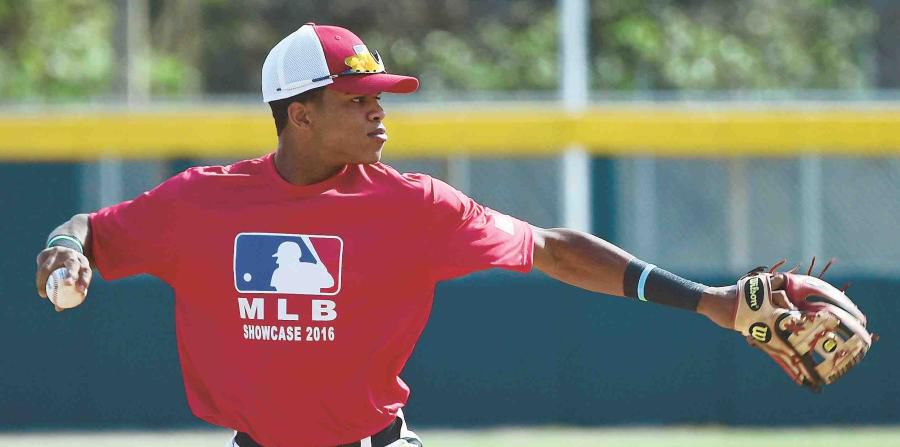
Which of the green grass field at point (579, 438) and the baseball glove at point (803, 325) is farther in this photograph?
the green grass field at point (579, 438)

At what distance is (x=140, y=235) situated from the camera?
4.53 m

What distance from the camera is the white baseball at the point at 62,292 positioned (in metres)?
4.12

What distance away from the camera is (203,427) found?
11.8 meters

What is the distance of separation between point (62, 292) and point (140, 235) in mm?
457

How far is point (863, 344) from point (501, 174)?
28.3ft

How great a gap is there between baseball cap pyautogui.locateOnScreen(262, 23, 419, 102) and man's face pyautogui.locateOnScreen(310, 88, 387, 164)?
0.17ft

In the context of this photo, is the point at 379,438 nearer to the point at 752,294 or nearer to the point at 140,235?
the point at 140,235

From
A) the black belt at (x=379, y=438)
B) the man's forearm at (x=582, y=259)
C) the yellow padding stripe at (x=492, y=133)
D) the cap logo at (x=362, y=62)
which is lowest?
the black belt at (x=379, y=438)

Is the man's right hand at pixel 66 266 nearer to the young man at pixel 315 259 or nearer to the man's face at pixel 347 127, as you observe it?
the young man at pixel 315 259

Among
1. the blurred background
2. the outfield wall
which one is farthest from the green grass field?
the outfield wall

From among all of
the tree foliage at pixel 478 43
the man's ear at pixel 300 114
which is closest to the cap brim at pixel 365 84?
the man's ear at pixel 300 114

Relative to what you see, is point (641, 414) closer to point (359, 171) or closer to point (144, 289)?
point (144, 289)

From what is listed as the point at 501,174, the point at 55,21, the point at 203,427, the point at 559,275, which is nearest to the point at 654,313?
the point at 501,174

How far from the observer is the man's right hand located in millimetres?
4145
